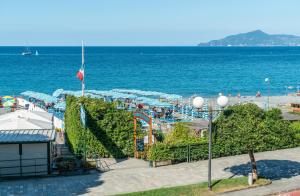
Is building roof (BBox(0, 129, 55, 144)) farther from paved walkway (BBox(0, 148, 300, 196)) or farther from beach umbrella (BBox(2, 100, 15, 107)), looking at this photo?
beach umbrella (BBox(2, 100, 15, 107))

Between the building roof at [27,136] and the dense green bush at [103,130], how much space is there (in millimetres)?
1848

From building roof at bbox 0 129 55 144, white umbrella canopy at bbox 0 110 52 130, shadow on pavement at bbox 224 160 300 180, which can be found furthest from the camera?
white umbrella canopy at bbox 0 110 52 130

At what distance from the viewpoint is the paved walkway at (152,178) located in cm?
1838

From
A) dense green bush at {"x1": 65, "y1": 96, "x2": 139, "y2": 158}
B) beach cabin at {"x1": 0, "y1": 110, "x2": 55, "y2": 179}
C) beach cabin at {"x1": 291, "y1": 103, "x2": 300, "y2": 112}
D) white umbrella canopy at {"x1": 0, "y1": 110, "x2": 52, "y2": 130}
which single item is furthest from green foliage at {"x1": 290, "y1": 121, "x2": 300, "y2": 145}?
beach cabin at {"x1": 0, "y1": 110, "x2": 55, "y2": 179}

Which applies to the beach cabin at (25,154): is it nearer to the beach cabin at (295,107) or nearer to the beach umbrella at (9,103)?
the beach umbrella at (9,103)

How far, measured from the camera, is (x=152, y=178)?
67.1 feet

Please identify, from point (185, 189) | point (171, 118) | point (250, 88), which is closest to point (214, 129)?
point (185, 189)

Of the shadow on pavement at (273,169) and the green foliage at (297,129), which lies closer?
the shadow on pavement at (273,169)

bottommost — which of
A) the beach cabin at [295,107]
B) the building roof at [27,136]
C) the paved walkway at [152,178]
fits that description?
the paved walkway at [152,178]

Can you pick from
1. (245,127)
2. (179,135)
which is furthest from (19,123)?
(245,127)

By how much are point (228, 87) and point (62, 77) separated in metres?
41.1

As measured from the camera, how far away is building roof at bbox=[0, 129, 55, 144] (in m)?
20.3

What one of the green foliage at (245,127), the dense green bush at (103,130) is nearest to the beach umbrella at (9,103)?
the dense green bush at (103,130)

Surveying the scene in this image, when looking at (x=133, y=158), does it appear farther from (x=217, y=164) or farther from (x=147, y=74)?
(x=147, y=74)
